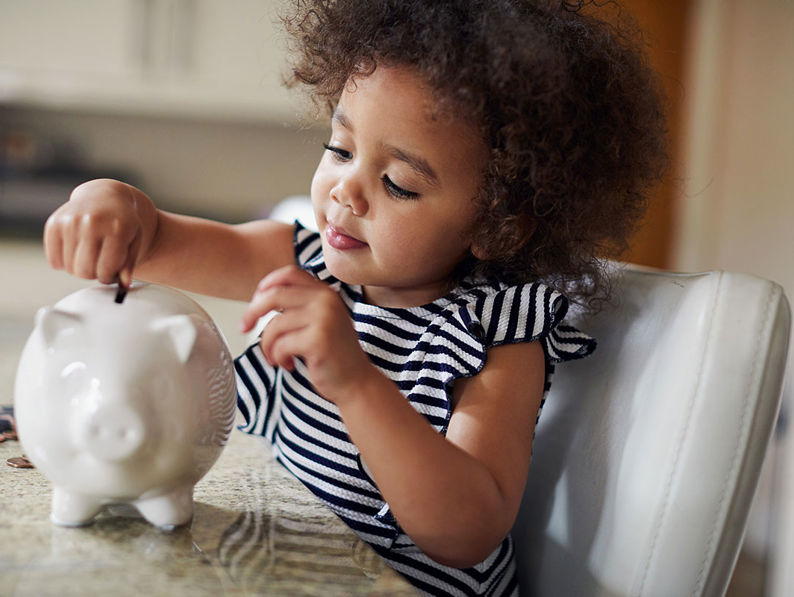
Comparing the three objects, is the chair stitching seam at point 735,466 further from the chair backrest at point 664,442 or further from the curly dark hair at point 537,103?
the curly dark hair at point 537,103

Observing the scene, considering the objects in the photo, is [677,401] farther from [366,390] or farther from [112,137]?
[112,137]

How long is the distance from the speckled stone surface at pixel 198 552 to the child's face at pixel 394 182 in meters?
0.25

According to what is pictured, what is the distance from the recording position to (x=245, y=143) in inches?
130

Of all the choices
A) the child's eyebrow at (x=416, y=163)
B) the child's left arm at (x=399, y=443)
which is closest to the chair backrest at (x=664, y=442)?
the child's left arm at (x=399, y=443)

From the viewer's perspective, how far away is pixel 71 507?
513 millimetres

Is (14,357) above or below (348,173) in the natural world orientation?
below

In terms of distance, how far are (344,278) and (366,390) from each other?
8.3 inches

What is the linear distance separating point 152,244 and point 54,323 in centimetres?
34

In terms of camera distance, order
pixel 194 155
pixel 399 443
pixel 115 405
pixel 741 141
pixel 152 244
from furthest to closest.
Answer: pixel 741 141
pixel 194 155
pixel 152 244
pixel 399 443
pixel 115 405

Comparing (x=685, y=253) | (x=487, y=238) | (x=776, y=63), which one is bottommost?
(x=685, y=253)

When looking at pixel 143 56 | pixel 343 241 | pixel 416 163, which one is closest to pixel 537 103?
pixel 416 163

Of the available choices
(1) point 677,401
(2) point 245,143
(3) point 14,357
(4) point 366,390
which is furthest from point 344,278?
(2) point 245,143

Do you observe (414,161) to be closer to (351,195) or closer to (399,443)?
(351,195)

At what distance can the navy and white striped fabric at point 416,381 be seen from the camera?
73 centimetres
